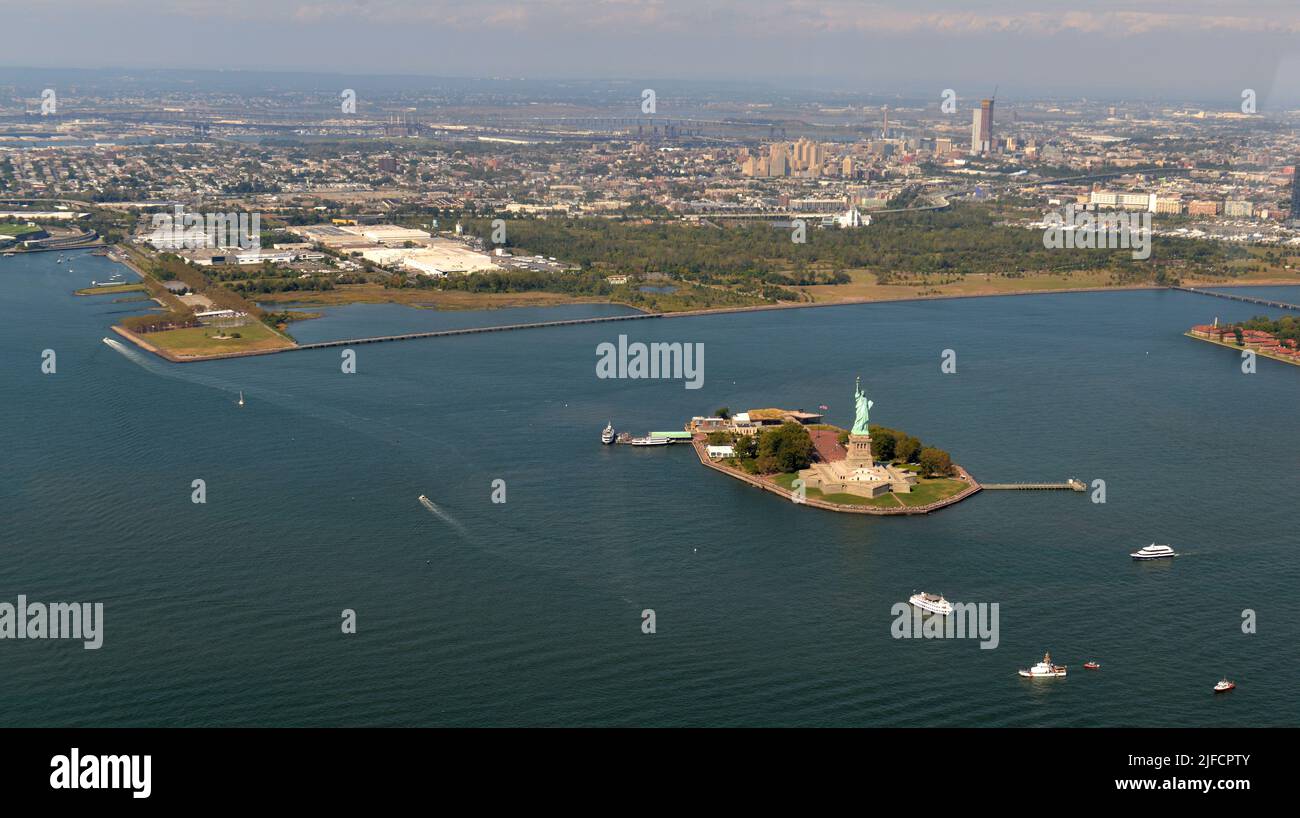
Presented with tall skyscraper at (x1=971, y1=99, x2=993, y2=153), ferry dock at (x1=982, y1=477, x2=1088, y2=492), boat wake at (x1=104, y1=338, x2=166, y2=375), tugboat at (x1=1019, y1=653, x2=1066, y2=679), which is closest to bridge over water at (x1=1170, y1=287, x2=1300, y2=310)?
ferry dock at (x1=982, y1=477, x2=1088, y2=492)

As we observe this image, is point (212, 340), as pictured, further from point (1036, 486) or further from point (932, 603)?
point (932, 603)

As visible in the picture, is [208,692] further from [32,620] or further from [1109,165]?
[1109,165]

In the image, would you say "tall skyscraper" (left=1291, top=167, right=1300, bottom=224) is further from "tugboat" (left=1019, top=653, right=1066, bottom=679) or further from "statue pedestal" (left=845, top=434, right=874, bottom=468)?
"tugboat" (left=1019, top=653, right=1066, bottom=679)

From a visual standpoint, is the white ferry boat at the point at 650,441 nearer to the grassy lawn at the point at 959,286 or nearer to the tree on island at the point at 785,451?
the tree on island at the point at 785,451

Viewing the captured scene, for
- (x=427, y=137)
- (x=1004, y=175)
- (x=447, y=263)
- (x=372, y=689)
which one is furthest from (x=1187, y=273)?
(x=427, y=137)

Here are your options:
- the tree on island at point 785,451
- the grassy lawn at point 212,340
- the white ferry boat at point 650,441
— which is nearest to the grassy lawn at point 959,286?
the grassy lawn at point 212,340

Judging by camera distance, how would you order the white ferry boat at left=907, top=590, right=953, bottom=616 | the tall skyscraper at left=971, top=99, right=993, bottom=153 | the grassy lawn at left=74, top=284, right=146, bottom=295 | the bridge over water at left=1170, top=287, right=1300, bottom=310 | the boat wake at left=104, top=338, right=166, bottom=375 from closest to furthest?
the white ferry boat at left=907, top=590, right=953, bottom=616
the boat wake at left=104, top=338, right=166, bottom=375
the grassy lawn at left=74, top=284, right=146, bottom=295
the bridge over water at left=1170, top=287, right=1300, bottom=310
the tall skyscraper at left=971, top=99, right=993, bottom=153
